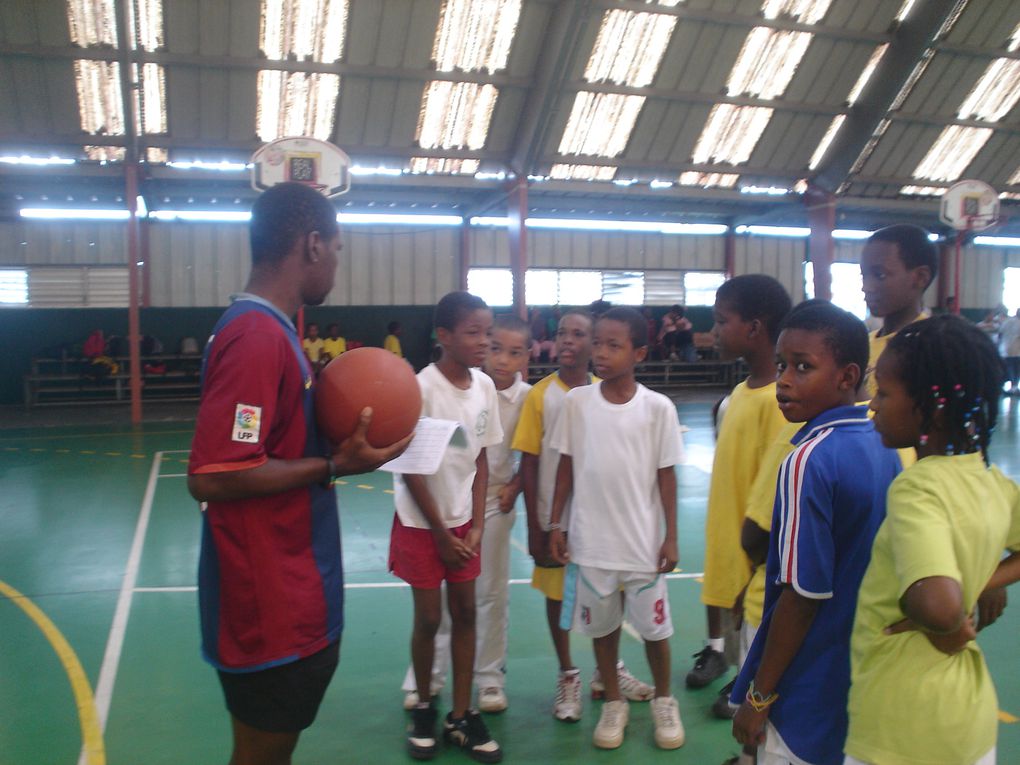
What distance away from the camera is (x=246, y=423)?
175 centimetres

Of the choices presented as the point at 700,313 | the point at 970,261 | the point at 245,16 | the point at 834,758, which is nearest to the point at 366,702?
the point at 834,758

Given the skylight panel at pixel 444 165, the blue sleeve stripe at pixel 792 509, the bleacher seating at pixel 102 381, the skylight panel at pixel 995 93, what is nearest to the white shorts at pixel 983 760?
the blue sleeve stripe at pixel 792 509

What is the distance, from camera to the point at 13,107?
11.5m

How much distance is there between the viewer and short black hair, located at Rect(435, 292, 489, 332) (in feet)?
9.90

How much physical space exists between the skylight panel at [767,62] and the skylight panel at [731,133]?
33cm

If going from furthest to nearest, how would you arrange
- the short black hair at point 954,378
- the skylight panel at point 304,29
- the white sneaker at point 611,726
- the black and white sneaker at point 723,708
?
the skylight panel at point 304,29 < the black and white sneaker at point 723,708 < the white sneaker at point 611,726 < the short black hair at point 954,378

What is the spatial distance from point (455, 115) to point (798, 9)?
559 centimetres

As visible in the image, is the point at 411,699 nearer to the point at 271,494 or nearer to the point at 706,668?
the point at 706,668

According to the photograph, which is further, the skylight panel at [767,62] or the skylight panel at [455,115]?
the skylight panel at [767,62]

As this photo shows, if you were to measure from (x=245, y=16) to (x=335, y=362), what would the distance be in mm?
Result: 10928

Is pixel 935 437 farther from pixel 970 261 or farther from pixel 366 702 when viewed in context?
pixel 970 261

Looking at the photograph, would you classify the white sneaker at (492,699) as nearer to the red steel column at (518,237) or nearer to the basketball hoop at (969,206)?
the red steel column at (518,237)

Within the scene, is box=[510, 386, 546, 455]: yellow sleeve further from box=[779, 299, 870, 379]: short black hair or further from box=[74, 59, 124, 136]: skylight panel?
box=[74, 59, 124, 136]: skylight panel

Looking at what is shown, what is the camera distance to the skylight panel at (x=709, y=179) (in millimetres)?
15055
